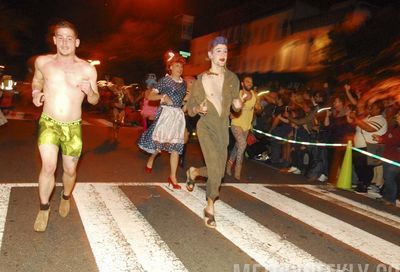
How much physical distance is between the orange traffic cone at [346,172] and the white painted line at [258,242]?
11.7 ft

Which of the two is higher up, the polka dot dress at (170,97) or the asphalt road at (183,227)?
the polka dot dress at (170,97)

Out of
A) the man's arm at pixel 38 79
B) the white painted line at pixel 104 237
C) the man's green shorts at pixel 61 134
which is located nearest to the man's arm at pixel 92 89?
the man's green shorts at pixel 61 134

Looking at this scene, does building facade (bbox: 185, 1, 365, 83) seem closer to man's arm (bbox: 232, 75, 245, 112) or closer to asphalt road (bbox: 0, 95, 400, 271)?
asphalt road (bbox: 0, 95, 400, 271)

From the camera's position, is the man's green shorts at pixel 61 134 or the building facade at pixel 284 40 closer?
the man's green shorts at pixel 61 134

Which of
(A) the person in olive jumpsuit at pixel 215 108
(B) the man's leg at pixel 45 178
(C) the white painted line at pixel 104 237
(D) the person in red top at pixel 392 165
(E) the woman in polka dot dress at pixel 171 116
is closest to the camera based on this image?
(C) the white painted line at pixel 104 237

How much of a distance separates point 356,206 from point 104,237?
467cm

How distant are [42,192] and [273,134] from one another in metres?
7.61

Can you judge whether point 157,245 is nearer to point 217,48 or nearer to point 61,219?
point 61,219

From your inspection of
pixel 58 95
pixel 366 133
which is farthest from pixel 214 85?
pixel 366 133

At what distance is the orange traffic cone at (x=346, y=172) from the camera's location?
340 inches

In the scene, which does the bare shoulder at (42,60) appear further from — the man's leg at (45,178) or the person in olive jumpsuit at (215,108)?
the person in olive jumpsuit at (215,108)

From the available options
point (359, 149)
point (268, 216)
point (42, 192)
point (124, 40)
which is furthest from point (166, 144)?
point (124, 40)

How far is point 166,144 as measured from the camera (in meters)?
7.06

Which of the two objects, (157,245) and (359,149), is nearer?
(157,245)
